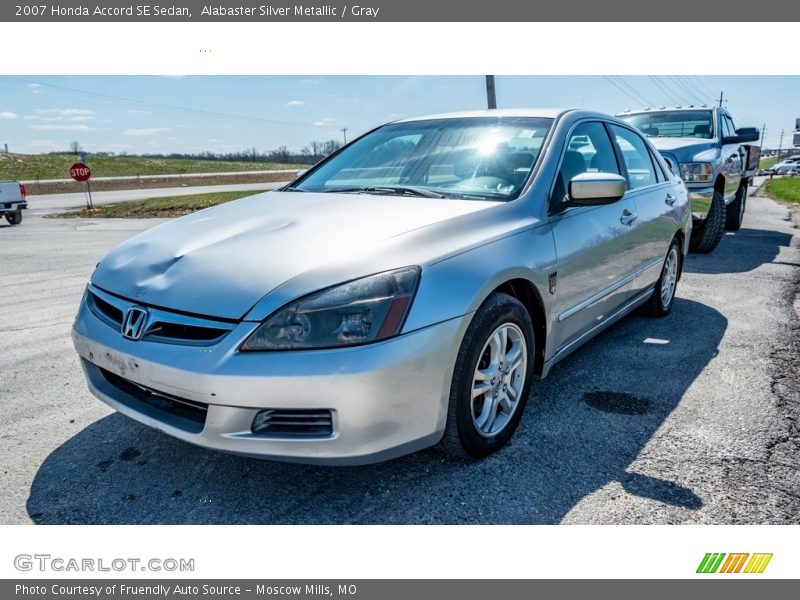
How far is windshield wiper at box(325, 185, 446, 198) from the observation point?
2.96m

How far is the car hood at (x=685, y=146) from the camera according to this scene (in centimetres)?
744

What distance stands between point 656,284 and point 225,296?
3.64 meters

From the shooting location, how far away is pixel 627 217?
3.68 meters

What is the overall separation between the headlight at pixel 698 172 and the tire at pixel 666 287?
2.93 meters

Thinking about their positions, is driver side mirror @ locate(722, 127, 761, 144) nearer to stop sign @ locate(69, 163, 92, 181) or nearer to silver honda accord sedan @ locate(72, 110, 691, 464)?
silver honda accord sedan @ locate(72, 110, 691, 464)

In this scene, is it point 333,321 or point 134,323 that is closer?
point 333,321

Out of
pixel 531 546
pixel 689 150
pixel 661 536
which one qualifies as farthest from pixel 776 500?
pixel 689 150

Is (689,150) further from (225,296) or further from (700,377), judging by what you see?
(225,296)

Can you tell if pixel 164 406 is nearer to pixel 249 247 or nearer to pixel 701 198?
pixel 249 247

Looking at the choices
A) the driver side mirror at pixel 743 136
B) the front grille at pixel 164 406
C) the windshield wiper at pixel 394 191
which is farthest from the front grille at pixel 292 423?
the driver side mirror at pixel 743 136

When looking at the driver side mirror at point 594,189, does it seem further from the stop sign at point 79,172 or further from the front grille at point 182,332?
the stop sign at point 79,172

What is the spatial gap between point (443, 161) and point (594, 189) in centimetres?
82

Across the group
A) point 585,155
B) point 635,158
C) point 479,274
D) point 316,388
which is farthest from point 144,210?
point 316,388

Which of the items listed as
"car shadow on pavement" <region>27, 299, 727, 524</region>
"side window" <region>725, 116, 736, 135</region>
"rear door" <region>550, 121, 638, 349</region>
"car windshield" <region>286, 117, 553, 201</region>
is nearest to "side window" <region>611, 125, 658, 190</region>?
"rear door" <region>550, 121, 638, 349</region>
